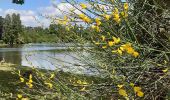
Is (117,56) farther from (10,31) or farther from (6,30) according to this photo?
(6,30)

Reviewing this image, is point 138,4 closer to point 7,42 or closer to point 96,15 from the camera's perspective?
point 96,15

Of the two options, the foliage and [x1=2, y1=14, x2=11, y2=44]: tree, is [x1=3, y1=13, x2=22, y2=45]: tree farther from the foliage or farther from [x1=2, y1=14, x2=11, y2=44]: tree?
the foliage

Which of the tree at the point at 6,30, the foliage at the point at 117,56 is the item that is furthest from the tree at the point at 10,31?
the foliage at the point at 117,56

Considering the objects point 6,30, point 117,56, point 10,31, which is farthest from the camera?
point 6,30

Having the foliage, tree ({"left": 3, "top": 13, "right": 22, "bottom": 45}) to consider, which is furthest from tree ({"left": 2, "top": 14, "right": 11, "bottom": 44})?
the foliage

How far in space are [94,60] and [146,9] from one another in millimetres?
777

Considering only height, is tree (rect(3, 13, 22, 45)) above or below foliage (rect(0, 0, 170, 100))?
below

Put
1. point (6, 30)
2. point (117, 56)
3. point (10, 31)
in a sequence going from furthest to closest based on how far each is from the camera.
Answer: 1. point (6, 30)
2. point (10, 31)
3. point (117, 56)

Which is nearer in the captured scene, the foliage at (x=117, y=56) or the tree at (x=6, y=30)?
the foliage at (x=117, y=56)

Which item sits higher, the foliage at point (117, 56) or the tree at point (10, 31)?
the foliage at point (117, 56)

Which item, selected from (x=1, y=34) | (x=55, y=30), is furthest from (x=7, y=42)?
(x=55, y=30)

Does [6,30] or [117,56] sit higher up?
[117,56]

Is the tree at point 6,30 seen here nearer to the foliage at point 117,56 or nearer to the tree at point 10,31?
the tree at point 10,31

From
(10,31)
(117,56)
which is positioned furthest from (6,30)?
(117,56)
